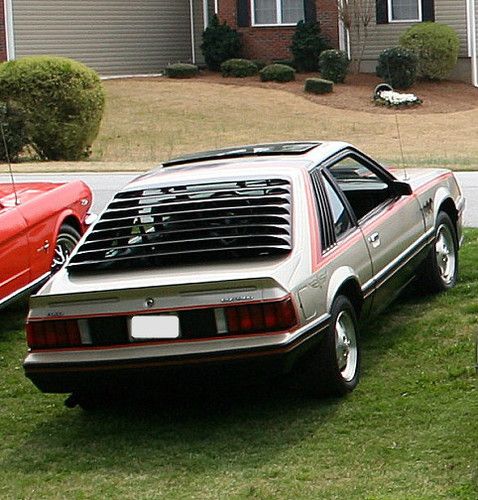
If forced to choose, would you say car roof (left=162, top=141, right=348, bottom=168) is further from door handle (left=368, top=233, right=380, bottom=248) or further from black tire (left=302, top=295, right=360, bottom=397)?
black tire (left=302, top=295, right=360, bottom=397)

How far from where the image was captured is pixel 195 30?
128 ft

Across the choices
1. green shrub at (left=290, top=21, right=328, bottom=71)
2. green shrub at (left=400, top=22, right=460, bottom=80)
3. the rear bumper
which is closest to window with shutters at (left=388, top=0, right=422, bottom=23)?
green shrub at (left=400, top=22, right=460, bottom=80)

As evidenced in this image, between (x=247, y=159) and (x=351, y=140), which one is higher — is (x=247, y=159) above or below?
above

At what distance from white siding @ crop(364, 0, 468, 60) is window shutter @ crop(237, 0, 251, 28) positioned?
140 inches

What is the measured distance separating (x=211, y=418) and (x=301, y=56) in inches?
1188

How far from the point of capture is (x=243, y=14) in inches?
1475

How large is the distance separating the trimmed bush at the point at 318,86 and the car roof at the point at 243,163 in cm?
2600

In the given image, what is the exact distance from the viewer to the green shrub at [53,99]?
24875mm

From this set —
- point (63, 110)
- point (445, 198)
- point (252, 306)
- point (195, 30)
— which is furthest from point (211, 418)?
point (195, 30)

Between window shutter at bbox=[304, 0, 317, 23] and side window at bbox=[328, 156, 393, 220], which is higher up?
window shutter at bbox=[304, 0, 317, 23]

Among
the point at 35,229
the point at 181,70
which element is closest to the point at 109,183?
the point at 35,229

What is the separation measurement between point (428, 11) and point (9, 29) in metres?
11.6

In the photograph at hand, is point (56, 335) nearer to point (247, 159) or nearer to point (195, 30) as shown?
point (247, 159)

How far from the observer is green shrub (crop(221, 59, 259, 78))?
3638 cm
